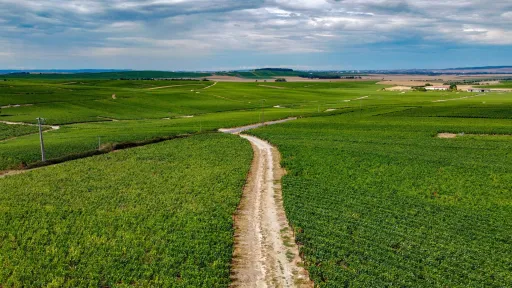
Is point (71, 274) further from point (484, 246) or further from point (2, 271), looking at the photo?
point (484, 246)

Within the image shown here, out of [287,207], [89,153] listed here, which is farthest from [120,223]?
[89,153]

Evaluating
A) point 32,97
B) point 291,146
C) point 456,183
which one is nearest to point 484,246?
point 456,183

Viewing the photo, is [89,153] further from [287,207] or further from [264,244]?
[264,244]

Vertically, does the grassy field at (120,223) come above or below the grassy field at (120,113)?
below

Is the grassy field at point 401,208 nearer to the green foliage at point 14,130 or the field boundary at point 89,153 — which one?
the field boundary at point 89,153

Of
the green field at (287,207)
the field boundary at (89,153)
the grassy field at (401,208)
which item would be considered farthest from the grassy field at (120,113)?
the grassy field at (401,208)

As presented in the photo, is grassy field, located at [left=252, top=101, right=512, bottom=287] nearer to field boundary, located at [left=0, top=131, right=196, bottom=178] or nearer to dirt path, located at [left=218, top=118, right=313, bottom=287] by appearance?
dirt path, located at [left=218, top=118, right=313, bottom=287]
